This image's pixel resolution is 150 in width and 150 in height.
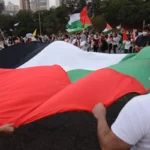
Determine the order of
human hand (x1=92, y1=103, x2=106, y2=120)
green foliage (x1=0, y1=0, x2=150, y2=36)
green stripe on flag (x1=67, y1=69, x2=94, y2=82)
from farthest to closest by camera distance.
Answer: green foliage (x1=0, y1=0, x2=150, y2=36), green stripe on flag (x1=67, y1=69, x2=94, y2=82), human hand (x1=92, y1=103, x2=106, y2=120)

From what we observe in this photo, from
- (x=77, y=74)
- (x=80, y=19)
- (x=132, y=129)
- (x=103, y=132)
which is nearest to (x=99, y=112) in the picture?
(x=103, y=132)

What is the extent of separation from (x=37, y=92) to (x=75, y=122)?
5.39ft

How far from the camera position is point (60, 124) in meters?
4.71

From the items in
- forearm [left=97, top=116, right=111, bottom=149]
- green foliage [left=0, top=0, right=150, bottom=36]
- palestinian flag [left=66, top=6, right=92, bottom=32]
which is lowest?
green foliage [left=0, top=0, right=150, bottom=36]

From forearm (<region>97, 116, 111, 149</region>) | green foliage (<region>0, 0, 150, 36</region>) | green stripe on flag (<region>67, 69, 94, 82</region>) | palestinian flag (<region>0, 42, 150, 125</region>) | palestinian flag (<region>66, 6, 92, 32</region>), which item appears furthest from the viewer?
green foliage (<region>0, 0, 150, 36</region>)

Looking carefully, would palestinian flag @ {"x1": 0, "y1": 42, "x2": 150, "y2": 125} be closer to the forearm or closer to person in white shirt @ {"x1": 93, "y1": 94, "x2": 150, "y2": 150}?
the forearm

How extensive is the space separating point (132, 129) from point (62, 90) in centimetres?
204

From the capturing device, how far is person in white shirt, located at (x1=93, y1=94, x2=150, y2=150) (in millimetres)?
1215

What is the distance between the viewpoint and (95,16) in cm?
5109

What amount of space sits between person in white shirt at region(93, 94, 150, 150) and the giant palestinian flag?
138cm

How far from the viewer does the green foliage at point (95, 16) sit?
143 ft

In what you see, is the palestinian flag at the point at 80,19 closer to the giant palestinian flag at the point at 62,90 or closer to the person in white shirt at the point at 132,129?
the giant palestinian flag at the point at 62,90

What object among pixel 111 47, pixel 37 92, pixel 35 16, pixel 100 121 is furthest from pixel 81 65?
pixel 35 16

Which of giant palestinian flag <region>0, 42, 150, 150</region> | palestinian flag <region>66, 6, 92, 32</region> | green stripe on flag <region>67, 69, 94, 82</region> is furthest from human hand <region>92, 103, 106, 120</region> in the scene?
palestinian flag <region>66, 6, 92, 32</region>
